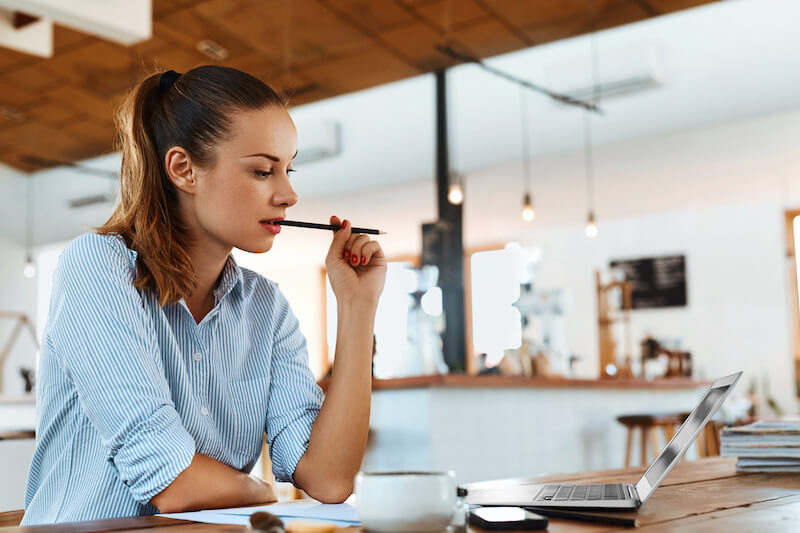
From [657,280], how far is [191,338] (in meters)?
9.21

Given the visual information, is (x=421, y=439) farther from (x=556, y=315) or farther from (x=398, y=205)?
(x=398, y=205)

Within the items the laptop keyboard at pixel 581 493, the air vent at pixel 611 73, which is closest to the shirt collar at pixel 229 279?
the laptop keyboard at pixel 581 493

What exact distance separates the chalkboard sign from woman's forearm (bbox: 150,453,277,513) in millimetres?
9185

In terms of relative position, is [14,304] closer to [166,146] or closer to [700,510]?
[166,146]

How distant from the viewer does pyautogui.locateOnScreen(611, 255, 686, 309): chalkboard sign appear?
32.1 ft

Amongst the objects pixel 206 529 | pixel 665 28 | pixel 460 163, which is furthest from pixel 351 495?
pixel 460 163

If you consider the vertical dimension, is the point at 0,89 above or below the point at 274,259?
above

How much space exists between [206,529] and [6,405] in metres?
5.97

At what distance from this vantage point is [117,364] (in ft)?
3.88

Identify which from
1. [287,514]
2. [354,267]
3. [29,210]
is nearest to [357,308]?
[354,267]

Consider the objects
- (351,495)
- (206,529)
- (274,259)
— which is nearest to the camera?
(206,529)

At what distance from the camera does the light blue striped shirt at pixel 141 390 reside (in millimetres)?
1164

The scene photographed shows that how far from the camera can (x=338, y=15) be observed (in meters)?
5.94

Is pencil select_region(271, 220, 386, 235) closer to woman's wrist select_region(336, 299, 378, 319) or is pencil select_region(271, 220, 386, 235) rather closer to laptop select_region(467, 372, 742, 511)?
woman's wrist select_region(336, 299, 378, 319)
